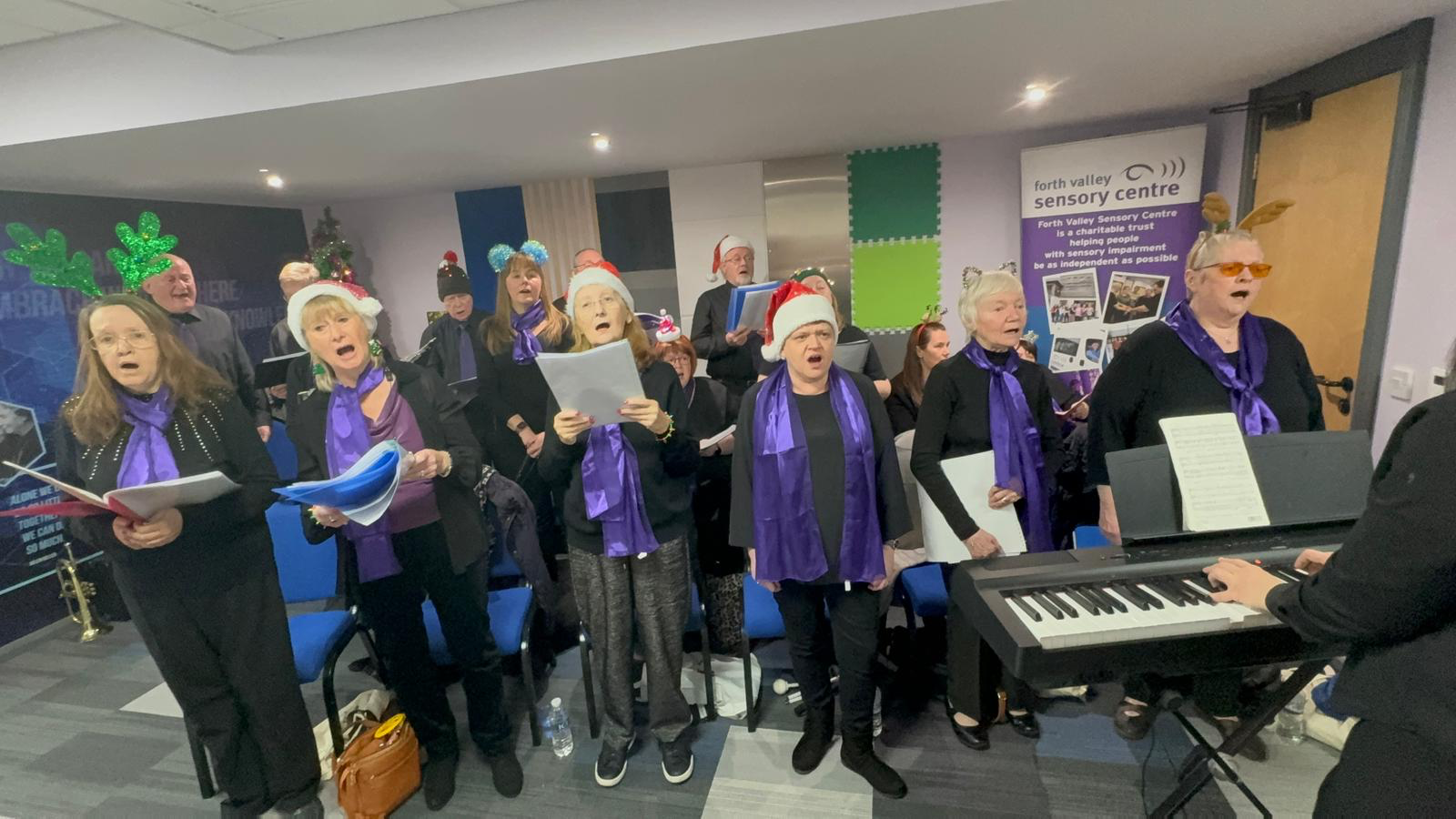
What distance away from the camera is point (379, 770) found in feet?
7.04

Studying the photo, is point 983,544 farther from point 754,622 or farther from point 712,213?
point 712,213

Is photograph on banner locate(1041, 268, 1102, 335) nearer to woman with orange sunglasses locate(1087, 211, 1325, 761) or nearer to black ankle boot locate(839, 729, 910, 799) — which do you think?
woman with orange sunglasses locate(1087, 211, 1325, 761)

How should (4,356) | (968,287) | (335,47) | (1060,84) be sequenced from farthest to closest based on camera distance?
(4,356) < (1060,84) < (335,47) < (968,287)

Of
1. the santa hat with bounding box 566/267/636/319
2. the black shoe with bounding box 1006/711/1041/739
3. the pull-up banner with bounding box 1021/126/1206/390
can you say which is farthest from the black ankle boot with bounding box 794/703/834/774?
the pull-up banner with bounding box 1021/126/1206/390

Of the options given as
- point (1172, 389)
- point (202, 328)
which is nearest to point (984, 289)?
point (1172, 389)

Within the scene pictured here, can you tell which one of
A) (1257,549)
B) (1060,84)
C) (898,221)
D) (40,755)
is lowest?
(40,755)

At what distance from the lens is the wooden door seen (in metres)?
2.65

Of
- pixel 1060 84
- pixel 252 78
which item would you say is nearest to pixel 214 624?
pixel 252 78

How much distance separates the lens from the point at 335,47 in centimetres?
237

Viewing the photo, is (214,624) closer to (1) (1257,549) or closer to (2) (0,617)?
(1) (1257,549)

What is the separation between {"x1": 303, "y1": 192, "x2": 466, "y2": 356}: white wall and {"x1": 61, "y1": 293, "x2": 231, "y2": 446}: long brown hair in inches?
164

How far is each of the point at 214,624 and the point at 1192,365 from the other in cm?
309

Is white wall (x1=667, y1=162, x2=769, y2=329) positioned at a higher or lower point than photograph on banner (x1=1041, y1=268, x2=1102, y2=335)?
higher

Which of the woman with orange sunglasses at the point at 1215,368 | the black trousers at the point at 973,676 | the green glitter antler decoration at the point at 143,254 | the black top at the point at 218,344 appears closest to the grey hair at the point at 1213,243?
the woman with orange sunglasses at the point at 1215,368
